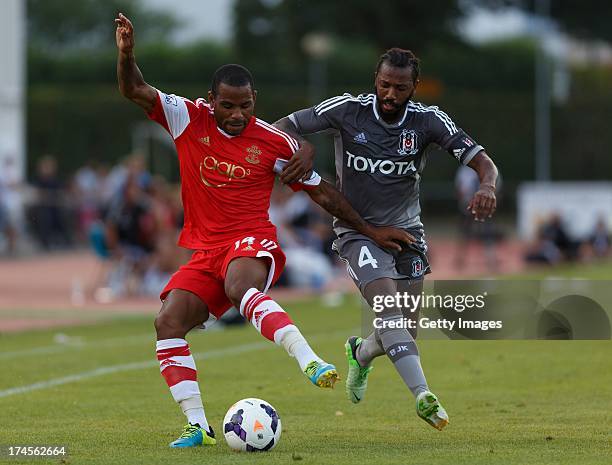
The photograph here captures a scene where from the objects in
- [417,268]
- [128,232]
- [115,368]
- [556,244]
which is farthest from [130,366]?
[556,244]

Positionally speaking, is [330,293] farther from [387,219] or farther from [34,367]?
[387,219]

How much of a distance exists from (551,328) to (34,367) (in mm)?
4924

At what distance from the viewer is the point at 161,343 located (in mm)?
8148

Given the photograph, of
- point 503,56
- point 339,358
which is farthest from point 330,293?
point 503,56

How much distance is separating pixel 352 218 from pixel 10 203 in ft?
71.9

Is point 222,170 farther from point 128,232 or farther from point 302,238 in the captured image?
point 302,238

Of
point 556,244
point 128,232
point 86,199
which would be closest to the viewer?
point 128,232

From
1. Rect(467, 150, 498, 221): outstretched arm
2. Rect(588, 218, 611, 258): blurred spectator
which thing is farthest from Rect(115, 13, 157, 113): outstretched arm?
Rect(588, 218, 611, 258): blurred spectator

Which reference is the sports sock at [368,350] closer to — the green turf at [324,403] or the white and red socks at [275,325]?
the green turf at [324,403]

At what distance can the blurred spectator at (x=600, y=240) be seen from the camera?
108 feet

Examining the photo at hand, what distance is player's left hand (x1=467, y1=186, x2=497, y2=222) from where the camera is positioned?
819 centimetres

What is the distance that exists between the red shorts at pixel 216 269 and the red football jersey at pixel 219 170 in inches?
2.8

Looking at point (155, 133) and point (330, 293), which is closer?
point (330, 293)

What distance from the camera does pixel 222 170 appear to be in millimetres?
8352
